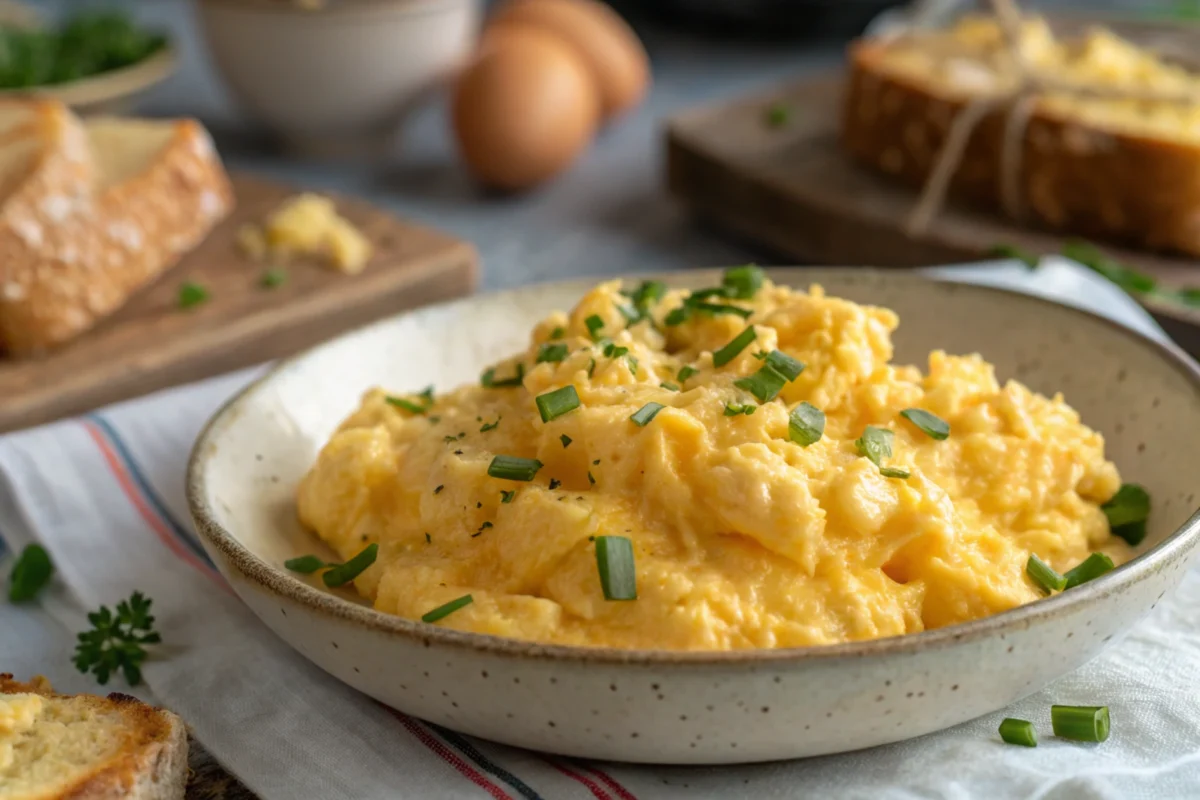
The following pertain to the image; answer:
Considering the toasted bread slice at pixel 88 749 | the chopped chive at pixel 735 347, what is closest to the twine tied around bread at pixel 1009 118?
the chopped chive at pixel 735 347

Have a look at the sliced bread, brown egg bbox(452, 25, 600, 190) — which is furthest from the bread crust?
brown egg bbox(452, 25, 600, 190)

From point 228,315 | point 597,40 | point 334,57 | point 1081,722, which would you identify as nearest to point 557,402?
point 1081,722

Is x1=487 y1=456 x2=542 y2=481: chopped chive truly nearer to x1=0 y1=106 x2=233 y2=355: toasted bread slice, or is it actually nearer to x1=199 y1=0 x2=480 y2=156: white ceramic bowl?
x1=0 y1=106 x2=233 y2=355: toasted bread slice

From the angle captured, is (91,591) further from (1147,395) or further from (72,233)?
(1147,395)

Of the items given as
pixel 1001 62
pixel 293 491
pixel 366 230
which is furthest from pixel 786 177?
pixel 293 491

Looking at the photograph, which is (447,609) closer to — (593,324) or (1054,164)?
(593,324)
